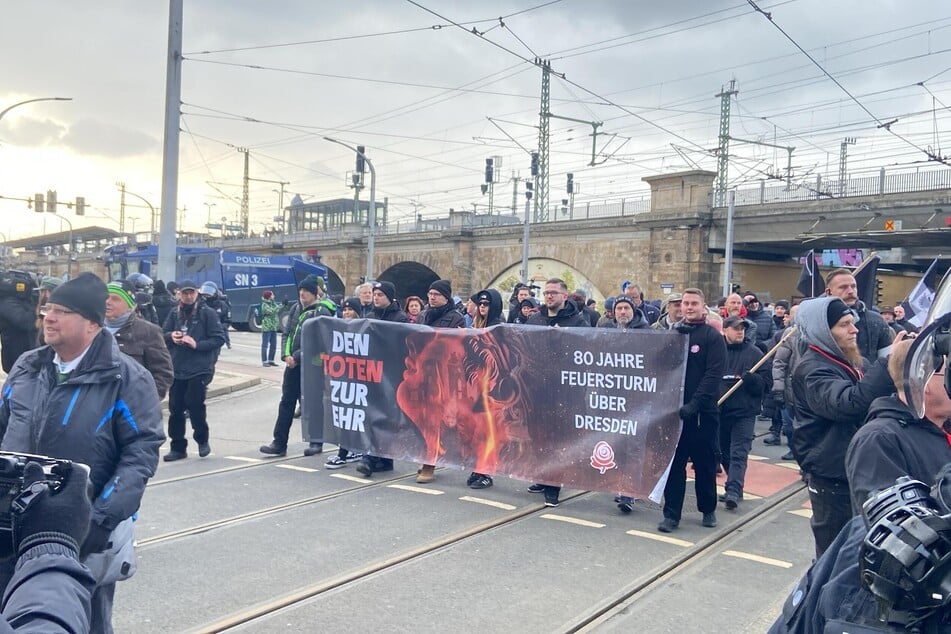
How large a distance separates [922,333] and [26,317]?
9566mm

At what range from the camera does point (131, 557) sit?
3223 mm

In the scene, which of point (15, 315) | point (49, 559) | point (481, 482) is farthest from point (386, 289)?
point (49, 559)

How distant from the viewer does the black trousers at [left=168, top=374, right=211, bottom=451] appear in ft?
26.9

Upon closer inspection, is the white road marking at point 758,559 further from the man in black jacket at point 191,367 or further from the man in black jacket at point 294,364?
the man in black jacket at point 191,367

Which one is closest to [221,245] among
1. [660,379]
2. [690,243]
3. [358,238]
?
[358,238]

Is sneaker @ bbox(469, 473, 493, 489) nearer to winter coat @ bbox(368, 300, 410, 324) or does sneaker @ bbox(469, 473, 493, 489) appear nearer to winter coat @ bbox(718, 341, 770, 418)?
winter coat @ bbox(368, 300, 410, 324)

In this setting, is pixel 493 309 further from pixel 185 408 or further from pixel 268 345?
pixel 268 345

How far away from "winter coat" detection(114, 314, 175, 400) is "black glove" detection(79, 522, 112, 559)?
3970mm

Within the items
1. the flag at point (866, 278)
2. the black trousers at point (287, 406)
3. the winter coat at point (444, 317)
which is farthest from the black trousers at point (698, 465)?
the black trousers at point (287, 406)

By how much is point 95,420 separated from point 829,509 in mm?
3406

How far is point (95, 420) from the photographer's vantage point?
3148 millimetres

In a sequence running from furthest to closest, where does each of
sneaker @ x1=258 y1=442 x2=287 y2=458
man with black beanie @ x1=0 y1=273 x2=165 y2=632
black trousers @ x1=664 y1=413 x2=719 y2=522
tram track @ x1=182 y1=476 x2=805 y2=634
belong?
sneaker @ x1=258 y1=442 x2=287 y2=458, black trousers @ x1=664 y1=413 x2=719 y2=522, tram track @ x1=182 y1=476 x2=805 y2=634, man with black beanie @ x1=0 y1=273 x2=165 y2=632

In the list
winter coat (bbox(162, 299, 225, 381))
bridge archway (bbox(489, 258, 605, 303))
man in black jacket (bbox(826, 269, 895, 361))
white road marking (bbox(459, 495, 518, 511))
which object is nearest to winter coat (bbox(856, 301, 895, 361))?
man in black jacket (bbox(826, 269, 895, 361))

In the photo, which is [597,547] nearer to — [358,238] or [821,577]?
[821,577]
